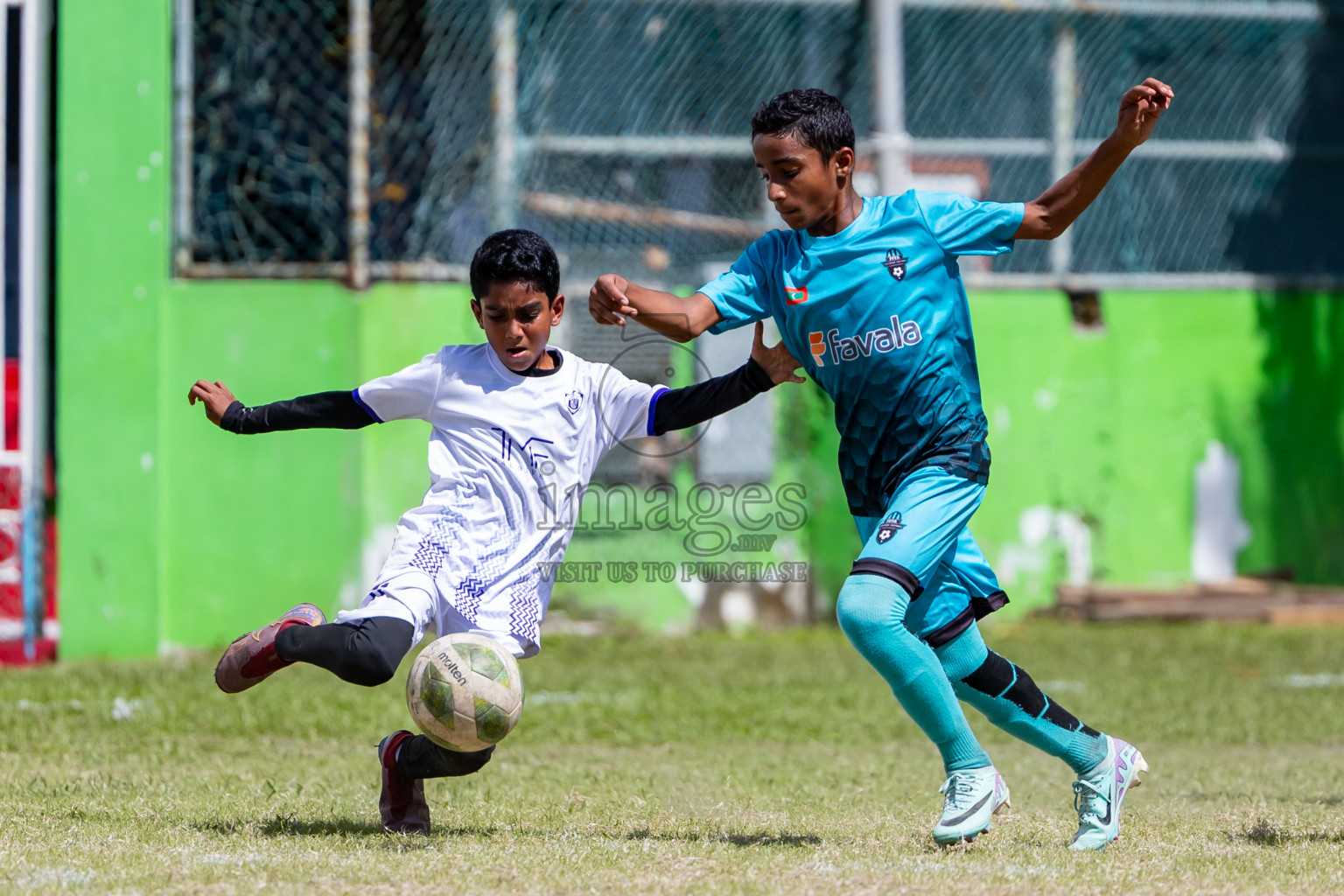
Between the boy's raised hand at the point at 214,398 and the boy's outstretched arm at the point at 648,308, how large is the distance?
3.87ft

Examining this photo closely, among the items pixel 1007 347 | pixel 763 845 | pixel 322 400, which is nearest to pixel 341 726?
pixel 322 400

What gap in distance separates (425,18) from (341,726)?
4.92 m

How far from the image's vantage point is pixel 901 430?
4.34 m

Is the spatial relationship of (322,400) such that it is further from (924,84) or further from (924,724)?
(924,84)

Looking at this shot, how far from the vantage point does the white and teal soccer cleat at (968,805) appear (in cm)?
412

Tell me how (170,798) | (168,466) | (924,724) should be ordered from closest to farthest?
(924,724) → (170,798) → (168,466)

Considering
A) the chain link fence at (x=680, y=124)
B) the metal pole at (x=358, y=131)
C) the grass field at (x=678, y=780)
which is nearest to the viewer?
the grass field at (x=678, y=780)

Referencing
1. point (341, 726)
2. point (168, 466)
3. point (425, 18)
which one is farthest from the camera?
point (425, 18)

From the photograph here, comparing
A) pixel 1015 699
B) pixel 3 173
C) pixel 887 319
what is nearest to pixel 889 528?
pixel 887 319

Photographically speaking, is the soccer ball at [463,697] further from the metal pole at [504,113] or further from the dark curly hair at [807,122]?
the metal pole at [504,113]

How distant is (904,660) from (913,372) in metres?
0.80

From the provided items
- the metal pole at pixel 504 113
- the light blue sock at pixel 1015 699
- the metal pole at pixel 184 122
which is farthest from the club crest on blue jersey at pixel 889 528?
the metal pole at pixel 184 122

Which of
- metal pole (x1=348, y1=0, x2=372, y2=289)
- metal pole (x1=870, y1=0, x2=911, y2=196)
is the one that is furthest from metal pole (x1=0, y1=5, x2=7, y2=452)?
metal pole (x1=870, y1=0, x2=911, y2=196)

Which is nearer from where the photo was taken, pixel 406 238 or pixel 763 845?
pixel 763 845
